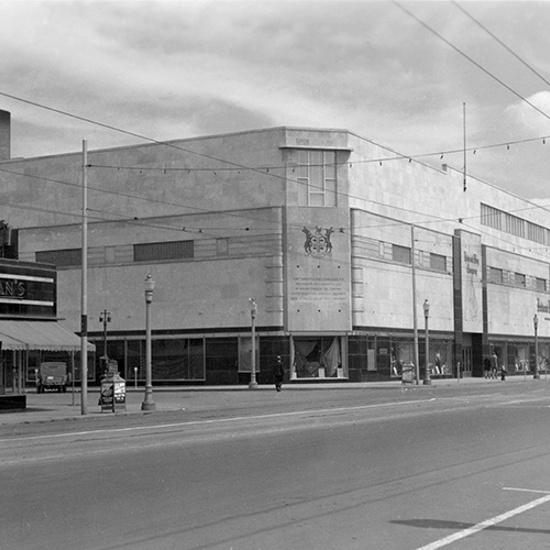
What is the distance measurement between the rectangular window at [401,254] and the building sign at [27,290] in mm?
36377

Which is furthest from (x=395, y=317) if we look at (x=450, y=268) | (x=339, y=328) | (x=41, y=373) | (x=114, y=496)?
(x=114, y=496)

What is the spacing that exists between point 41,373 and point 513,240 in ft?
166

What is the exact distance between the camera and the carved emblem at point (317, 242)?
60.5 m

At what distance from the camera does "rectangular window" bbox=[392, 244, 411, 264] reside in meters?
67.2

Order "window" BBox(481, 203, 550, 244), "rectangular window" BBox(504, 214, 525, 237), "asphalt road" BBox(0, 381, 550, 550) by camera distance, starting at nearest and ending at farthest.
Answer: "asphalt road" BBox(0, 381, 550, 550) → "window" BBox(481, 203, 550, 244) → "rectangular window" BBox(504, 214, 525, 237)

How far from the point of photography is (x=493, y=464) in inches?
566

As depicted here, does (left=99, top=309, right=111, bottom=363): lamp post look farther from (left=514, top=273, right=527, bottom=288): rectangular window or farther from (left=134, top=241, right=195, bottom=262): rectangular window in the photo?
(left=514, top=273, right=527, bottom=288): rectangular window

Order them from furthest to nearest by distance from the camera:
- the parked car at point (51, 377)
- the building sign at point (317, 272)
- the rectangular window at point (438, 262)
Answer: the rectangular window at point (438, 262)
the building sign at point (317, 272)
the parked car at point (51, 377)

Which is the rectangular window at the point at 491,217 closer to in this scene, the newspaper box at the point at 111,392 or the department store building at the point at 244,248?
the department store building at the point at 244,248

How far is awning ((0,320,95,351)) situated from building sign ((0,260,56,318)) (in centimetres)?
44

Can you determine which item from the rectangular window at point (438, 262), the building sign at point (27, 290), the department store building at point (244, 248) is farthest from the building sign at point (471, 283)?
the building sign at point (27, 290)

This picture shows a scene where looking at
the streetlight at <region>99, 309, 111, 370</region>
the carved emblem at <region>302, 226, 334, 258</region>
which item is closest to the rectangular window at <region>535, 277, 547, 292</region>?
the carved emblem at <region>302, 226, 334, 258</region>

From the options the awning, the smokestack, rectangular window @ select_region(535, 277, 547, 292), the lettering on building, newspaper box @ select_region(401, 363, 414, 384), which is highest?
the smokestack

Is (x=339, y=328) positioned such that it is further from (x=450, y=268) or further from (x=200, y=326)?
(x=450, y=268)
